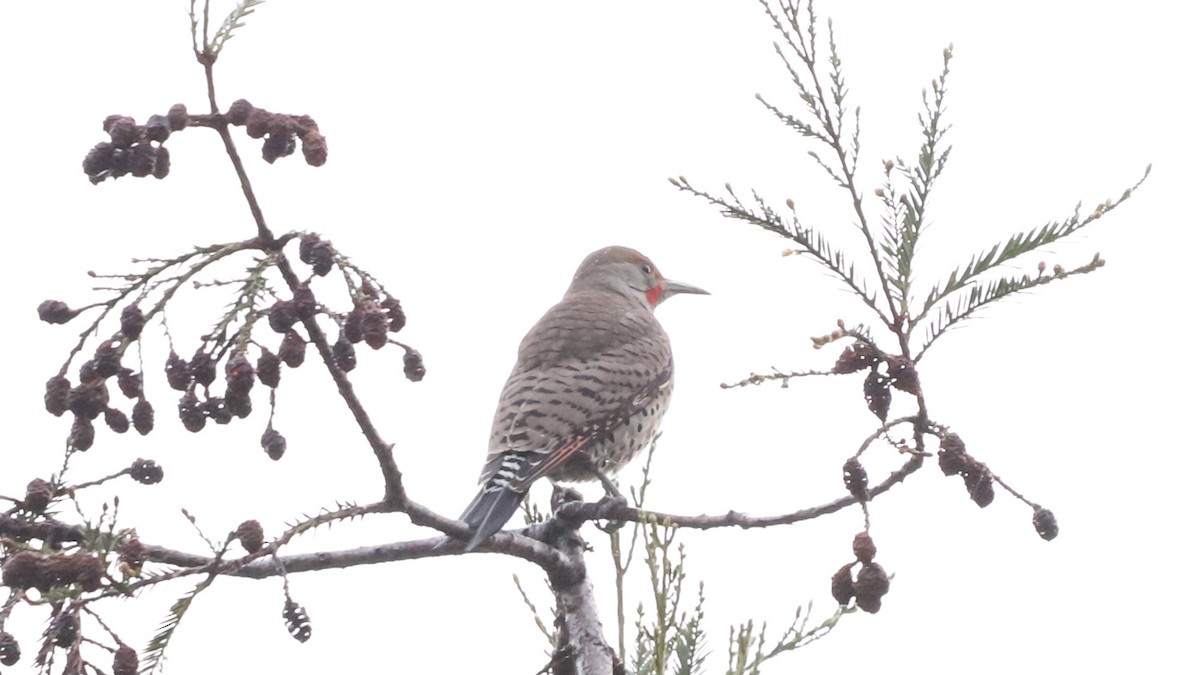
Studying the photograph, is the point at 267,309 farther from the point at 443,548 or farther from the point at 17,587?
the point at 443,548

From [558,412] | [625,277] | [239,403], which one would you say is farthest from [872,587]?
[625,277]

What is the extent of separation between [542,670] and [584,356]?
108 inches

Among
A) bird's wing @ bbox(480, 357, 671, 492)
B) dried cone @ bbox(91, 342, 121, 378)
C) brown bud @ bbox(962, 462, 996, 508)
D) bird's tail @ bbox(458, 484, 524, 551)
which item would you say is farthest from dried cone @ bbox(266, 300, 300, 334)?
bird's wing @ bbox(480, 357, 671, 492)

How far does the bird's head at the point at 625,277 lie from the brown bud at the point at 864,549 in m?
4.87

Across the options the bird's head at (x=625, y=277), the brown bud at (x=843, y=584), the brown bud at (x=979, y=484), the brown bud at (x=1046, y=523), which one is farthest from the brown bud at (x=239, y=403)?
the bird's head at (x=625, y=277)

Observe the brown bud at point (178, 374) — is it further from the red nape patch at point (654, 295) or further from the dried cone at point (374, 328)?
the red nape patch at point (654, 295)

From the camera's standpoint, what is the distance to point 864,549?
2738 millimetres

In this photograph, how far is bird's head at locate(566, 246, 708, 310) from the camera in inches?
301

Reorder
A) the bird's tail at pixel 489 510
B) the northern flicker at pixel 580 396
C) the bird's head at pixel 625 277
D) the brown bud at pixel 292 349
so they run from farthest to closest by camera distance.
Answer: the bird's head at pixel 625 277 < the northern flicker at pixel 580 396 < the bird's tail at pixel 489 510 < the brown bud at pixel 292 349

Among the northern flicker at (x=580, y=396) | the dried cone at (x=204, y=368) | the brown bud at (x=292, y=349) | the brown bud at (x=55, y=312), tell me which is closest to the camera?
the brown bud at (x=292, y=349)

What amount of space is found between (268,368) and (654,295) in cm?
547

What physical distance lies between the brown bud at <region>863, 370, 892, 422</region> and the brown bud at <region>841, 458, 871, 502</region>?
0.10 metres

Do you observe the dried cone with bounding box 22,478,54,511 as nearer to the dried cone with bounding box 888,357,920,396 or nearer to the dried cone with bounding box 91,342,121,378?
the dried cone with bounding box 91,342,121,378

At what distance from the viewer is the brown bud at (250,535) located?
7.91ft
